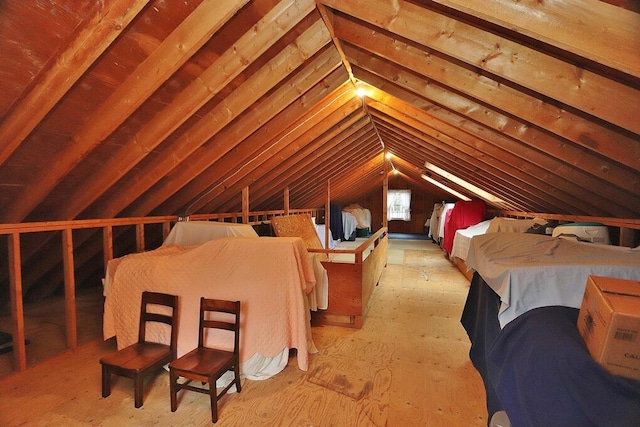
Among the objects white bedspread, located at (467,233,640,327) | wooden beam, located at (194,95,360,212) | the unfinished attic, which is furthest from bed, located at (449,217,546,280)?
wooden beam, located at (194,95,360,212)

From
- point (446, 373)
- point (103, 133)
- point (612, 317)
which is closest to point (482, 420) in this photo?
point (446, 373)

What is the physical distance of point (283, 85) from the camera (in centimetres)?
289

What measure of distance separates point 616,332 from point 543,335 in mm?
253

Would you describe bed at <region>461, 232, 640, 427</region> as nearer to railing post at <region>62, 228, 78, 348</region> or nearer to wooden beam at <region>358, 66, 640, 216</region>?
wooden beam at <region>358, 66, 640, 216</region>

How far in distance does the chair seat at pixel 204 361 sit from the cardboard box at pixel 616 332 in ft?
6.28

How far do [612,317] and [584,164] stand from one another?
1792 mm

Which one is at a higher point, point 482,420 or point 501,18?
point 501,18

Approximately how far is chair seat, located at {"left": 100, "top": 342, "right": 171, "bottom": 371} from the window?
35.7ft

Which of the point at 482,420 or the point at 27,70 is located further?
the point at 482,420

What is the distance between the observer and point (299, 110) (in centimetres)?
322

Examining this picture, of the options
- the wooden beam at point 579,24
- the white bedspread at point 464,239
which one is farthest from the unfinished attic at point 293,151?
the white bedspread at point 464,239

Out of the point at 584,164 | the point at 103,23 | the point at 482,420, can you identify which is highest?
the point at 103,23

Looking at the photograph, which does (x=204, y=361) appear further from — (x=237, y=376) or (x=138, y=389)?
(x=138, y=389)

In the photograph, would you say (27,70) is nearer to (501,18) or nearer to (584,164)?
(501,18)
